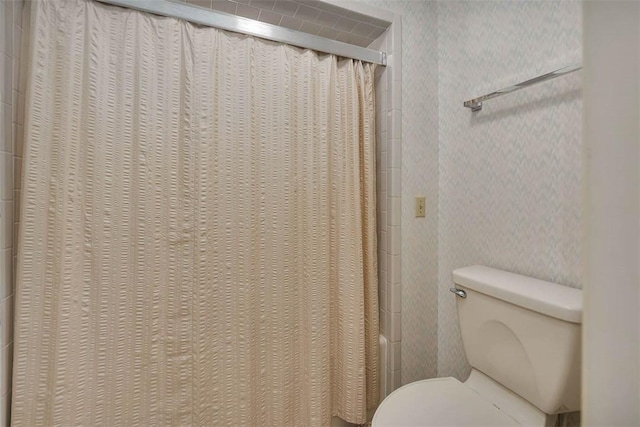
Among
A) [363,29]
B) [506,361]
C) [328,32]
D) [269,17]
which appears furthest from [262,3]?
[506,361]

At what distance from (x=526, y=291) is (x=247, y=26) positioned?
4.15ft

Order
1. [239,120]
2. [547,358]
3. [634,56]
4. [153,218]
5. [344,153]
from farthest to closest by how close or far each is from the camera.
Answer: [344,153]
[239,120]
[153,218]
[547,358]
[634,56]

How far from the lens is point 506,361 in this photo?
2.94 feet

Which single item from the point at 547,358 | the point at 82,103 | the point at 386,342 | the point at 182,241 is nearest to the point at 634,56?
the point at 547,358

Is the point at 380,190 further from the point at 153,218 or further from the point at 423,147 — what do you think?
the point at 153,218

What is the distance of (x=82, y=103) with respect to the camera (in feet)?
2.73

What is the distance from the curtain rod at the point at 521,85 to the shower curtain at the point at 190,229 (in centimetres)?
40

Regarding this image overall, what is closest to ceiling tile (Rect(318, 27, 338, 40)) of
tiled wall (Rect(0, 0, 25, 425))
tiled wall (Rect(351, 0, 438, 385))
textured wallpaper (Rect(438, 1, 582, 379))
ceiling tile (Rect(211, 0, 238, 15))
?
tiled wall (Rect(351, 0, 438, 385))

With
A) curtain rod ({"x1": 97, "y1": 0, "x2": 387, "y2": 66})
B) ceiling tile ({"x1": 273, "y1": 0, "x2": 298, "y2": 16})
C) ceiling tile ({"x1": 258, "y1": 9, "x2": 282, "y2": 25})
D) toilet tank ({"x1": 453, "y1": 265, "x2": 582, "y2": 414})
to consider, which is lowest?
toilet tank ({"x1": 453, "y1": 265, "x2": 582, "y2": 414})

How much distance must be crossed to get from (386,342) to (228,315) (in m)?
0.70

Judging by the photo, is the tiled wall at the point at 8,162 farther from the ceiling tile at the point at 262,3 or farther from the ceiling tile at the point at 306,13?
the ceiling tile at the point at 306,13

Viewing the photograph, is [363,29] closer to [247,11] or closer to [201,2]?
[247,11]

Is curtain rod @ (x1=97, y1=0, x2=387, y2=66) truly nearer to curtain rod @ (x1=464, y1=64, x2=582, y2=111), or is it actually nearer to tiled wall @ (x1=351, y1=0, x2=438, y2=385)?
tiled wall @ (x1=351, y1=0, x2=438, y2=385)

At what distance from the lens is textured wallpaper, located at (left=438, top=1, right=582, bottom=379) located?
870 mm
